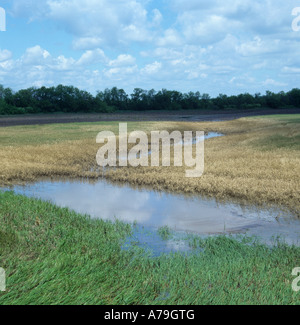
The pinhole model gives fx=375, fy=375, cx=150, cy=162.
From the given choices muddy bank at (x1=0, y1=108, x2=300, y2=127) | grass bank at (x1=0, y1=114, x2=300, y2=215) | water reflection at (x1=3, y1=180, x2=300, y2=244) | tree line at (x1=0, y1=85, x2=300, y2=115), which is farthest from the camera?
tree line at (x1=0, y1=85, x2=300, y2=115)

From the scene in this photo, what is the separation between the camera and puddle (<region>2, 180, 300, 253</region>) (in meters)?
10.9

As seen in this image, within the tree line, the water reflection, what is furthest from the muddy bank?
the water reflection

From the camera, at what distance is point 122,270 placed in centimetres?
766

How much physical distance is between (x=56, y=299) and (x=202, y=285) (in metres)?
2.66

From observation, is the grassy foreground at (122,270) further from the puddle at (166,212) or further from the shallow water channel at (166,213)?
the puddle at (166,212)

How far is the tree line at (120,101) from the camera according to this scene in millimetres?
110562

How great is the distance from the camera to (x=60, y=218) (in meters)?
11.4

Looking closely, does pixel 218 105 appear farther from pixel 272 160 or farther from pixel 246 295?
pixel 246 295

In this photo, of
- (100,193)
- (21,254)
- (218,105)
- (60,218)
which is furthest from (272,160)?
(218,105)

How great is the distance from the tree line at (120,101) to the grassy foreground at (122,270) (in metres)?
95.5

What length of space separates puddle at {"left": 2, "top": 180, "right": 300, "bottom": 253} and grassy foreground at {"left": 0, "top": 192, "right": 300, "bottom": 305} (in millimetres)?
1141

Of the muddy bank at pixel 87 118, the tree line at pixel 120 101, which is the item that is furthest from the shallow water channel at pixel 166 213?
the tree line at pixel 120 101

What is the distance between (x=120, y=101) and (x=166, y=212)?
123m

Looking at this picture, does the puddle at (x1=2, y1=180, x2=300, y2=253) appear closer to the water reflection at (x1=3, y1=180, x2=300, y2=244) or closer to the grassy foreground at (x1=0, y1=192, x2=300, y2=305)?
the water reflection at (x1=3, y1=180, x2=300, y2=244)
